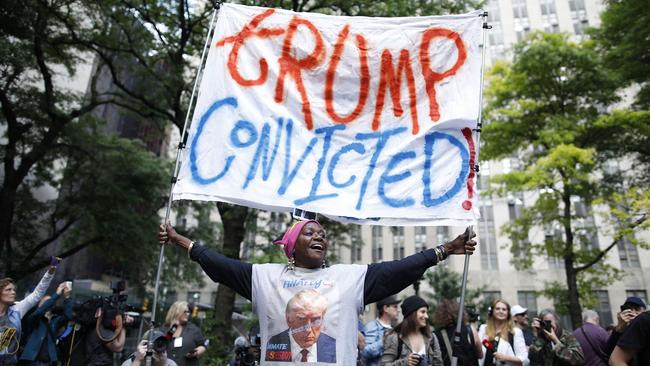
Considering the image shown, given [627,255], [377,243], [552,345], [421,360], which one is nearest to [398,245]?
[377,243]

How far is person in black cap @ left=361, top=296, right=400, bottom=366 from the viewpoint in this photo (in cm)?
573

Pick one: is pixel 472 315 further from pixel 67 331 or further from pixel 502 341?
pixel 67 331

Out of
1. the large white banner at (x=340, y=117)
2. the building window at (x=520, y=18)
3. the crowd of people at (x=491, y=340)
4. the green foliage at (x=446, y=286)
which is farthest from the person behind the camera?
the building window at (x=520, y=18)

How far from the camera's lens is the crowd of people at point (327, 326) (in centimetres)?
291

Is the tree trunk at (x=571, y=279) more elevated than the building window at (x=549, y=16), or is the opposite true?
the building window at (x=549, y=16)

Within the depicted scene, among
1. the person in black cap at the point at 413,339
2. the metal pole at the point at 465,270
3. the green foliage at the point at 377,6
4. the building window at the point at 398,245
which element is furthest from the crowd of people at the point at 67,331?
the building window at the point at 398,245

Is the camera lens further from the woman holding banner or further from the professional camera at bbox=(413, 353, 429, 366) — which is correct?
the professional camera at bbox=(413, 353, 429, 366)

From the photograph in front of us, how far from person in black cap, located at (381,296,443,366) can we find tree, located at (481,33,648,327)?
1106 cm

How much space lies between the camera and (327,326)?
9.39ft

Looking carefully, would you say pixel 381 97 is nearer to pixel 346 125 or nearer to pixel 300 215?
pixel 346 125

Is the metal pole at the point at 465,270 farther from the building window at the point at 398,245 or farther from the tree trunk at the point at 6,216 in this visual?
the building window at the point at 398,245

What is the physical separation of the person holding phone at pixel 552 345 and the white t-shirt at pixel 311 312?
3.42m

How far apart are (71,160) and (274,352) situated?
51.1ft

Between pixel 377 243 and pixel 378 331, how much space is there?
121ft
